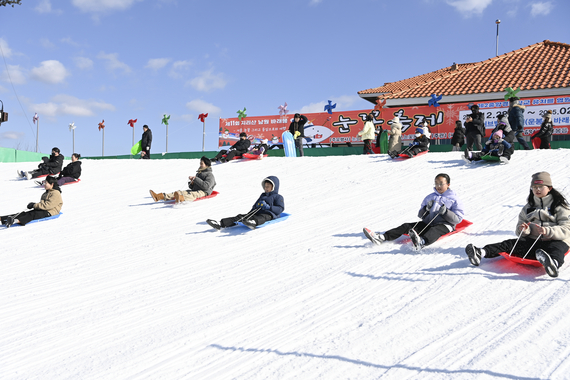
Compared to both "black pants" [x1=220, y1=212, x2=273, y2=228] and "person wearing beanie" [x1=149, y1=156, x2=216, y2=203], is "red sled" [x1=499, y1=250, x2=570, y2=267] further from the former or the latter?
"person wearing beanie" [x1=149, y1=156, x2=216, y2=203]

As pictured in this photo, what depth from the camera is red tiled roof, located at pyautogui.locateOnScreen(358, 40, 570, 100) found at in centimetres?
1528

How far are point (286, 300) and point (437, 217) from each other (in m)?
2.26

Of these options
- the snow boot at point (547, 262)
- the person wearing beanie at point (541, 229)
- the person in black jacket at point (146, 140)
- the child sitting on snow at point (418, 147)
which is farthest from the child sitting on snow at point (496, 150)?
the person in black jacket at point (146, 140)

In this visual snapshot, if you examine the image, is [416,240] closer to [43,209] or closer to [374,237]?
[374,237]

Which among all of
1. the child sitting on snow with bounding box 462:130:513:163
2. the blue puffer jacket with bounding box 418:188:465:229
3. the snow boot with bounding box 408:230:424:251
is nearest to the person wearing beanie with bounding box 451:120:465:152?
the child sitting on snow with bounding box 462:130:513:163

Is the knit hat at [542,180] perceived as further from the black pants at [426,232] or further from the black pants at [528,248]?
the black pants at [426,232]

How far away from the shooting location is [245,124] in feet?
56.4

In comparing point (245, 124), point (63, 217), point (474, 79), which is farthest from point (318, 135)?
point (63, 217)

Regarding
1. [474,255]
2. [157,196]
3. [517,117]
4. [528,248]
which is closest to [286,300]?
[474,255]

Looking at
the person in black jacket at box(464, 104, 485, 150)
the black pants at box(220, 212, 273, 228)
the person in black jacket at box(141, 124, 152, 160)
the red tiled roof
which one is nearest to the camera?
the black pants at box(220, 212, 273, 228)

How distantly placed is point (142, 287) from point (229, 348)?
Answer: 77.6 inches

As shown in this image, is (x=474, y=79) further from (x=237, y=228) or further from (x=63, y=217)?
(x=63, y=217)

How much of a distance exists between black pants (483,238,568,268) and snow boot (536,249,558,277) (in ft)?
0.46

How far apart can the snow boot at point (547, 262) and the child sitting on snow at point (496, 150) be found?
6.22 metres
